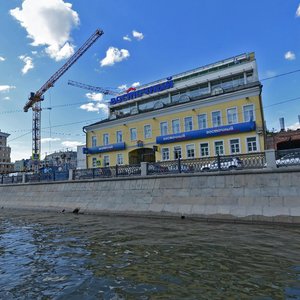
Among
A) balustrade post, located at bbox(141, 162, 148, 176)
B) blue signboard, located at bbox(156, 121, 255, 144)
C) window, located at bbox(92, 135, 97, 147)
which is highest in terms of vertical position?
window, located at bbox(92, 135, 97, 147)

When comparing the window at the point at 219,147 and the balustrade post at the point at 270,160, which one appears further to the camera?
the window at the point at 219,147

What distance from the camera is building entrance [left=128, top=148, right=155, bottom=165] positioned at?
34031 mm

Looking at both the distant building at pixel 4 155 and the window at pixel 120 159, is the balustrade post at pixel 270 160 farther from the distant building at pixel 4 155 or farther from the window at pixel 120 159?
the distant building at pixel 4 155

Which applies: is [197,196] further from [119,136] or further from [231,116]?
[119,136]

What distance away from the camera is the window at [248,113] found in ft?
85.9

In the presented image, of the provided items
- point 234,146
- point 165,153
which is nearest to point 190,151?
point 165,153

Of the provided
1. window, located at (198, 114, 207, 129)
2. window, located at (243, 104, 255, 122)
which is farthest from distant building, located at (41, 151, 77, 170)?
window, located at (243, 104, 255, 122)

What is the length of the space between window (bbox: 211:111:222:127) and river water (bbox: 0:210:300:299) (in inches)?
737

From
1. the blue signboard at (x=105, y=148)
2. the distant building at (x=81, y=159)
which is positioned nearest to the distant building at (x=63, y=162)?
the distant building at (x=81, y=159)

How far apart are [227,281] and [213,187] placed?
318 inches

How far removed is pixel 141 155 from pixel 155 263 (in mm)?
28363

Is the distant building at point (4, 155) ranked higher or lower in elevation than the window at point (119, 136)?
higher

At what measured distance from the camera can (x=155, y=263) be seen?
6.32m

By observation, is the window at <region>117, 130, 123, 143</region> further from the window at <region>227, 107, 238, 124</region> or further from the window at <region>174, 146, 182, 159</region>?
the window at <region>227, 107, 238, 124</region>
